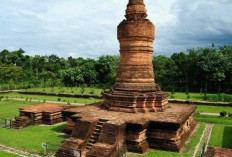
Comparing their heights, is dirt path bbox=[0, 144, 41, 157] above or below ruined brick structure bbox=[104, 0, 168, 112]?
below

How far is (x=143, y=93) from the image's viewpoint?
11.4m

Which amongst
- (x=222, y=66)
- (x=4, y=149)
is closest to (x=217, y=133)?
(x=4, y=149)

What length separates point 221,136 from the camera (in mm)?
11344

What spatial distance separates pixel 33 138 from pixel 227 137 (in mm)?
9542

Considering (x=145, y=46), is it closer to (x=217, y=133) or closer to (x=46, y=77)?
(x=217, y=133)

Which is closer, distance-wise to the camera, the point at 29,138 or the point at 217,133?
the point at 29,138

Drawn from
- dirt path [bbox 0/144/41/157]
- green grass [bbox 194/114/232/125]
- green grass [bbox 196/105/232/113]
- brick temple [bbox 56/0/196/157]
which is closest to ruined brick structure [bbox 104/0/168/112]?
brick temple [bbox 56/0/196/157]

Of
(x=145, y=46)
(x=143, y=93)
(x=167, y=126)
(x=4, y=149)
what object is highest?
(x=145, y=46)

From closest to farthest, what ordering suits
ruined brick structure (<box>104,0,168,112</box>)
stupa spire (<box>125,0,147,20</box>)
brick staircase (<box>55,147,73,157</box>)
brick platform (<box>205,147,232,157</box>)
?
1. brick platform (<box>205,147,232,157</box>)
2. brick staircase (<box>55,147,73,157</box>)
3. ruined brick structure (<box>104,0,168,112</box>)
4. stupa spire (<box>125,0,147,20</box>)

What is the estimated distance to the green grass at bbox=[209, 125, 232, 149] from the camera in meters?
10.1

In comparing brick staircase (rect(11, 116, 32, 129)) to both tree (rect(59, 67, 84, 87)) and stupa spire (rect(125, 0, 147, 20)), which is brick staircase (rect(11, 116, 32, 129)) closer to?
stupa spire (rect(125, 0, 147, 20))

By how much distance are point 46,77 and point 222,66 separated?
36024mm

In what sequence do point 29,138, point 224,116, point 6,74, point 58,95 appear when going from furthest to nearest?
→ 1. point 6,74
2. point 58,95
3. point 224,116
4. point 29,138

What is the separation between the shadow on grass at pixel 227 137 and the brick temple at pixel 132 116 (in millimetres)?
1661
